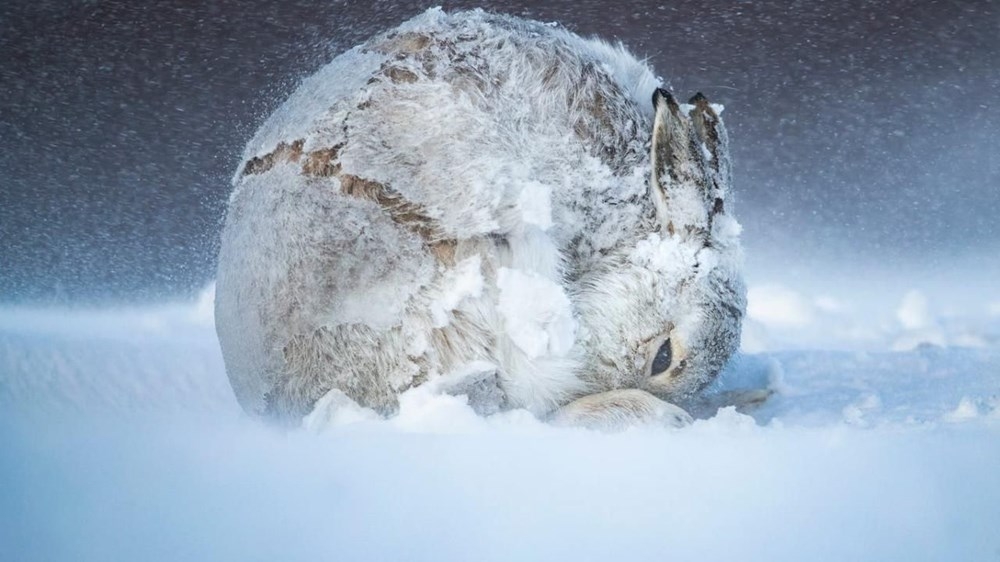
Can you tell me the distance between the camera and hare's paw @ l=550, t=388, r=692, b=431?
3.92 feet

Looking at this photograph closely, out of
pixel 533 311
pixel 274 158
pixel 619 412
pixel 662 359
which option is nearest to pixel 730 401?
pixel 662 359

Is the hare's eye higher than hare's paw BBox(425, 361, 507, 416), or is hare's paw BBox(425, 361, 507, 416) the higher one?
the hare's eye

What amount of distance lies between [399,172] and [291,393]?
0.95 feet

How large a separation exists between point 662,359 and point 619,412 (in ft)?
0.46

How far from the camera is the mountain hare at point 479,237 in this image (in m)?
1.17

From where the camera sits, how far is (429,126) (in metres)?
Answer: 1.19

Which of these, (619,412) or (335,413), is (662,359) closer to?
(619,412)

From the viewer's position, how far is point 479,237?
1.17 meters

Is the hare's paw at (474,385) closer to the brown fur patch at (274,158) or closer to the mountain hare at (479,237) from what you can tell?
the mountain hare at (479,237)

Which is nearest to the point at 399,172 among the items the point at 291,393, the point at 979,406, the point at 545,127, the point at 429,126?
the point at 429,126

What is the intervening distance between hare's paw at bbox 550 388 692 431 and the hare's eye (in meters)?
0.08

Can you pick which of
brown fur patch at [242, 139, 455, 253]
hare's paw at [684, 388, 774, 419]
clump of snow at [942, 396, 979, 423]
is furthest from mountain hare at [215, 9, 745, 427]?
clump of snow at [942, 396, 979, 423]

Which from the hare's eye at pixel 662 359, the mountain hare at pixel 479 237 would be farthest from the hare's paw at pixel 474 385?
the hare's eye at pixel 662 359

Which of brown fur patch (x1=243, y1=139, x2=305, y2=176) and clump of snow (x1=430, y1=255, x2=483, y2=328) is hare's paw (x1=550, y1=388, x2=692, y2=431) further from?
brown fur patch (x1=243, y1=139, x2=305, y2=176)
